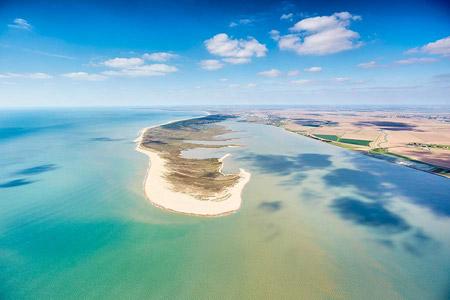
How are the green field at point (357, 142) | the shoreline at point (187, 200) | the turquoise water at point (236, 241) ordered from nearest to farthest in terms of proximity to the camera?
the turquoise water at point (236, 241) → the shoreline at point (187, 200) → the green field at point (357, 142)

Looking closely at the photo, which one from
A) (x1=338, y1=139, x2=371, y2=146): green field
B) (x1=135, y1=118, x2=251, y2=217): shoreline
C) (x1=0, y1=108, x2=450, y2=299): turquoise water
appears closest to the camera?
(x1=0, y1=108, x2=450, y2=299): turquoise water

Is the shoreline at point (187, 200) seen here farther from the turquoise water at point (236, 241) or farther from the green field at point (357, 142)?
the green field at point (357, 142)

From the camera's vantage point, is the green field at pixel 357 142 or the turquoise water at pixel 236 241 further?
the green field at pixel 357 142

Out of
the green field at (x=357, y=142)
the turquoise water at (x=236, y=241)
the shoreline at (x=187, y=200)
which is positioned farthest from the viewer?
the green field at (x=357, y=142)

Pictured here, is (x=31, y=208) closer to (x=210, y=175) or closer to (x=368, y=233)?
(x=210, y=175)

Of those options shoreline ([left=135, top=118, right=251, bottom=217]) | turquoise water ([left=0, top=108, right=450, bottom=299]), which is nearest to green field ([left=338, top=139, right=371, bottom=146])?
turquoise water ([left=0, top=108, right=450, bottom=299])

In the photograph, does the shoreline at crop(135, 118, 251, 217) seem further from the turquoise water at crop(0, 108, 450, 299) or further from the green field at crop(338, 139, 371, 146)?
the green field at crop(338, 139, 371, 146)

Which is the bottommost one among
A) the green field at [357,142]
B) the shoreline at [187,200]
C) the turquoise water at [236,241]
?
the turquoise water at [236,241]

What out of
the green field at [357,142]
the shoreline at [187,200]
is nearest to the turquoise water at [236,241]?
the shoreline at [187,200]
